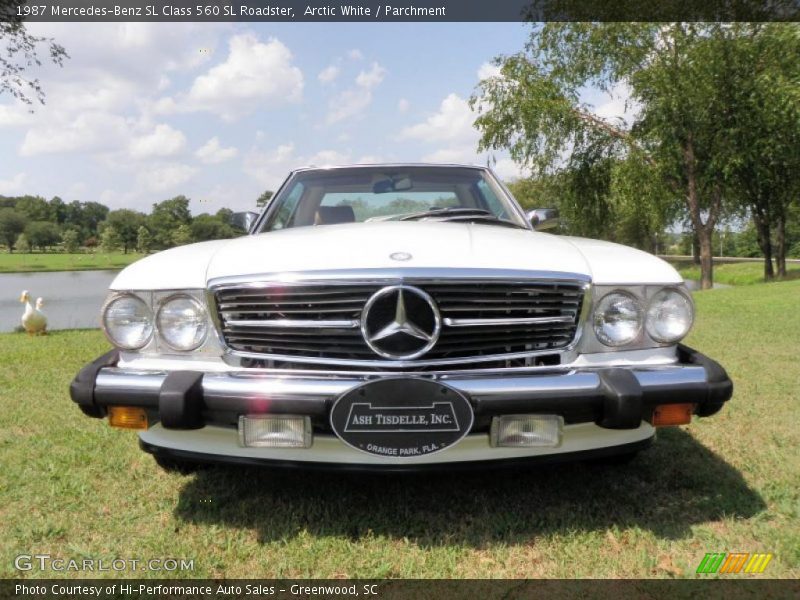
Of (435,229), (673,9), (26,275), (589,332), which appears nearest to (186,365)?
(435,229)

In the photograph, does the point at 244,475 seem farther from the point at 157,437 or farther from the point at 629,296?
the point at 629,296

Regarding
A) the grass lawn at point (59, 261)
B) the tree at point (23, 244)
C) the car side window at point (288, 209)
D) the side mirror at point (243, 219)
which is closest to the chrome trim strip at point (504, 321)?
the car side window at point (288, 209)

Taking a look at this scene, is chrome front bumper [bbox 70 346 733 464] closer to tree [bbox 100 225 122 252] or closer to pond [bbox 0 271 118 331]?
pond [bbox 0 271 118 331]

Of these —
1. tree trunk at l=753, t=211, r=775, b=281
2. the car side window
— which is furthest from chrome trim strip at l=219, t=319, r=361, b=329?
tree trunk at l=753, t=211, r=775, b=281

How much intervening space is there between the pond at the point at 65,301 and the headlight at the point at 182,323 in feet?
19.7

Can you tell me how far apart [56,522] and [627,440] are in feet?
7.54

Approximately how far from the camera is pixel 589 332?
91.4 inches

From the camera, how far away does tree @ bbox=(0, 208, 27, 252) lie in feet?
96.7

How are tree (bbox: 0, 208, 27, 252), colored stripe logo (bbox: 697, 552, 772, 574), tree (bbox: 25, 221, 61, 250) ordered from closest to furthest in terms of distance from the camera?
1. colored stripe logo (bbox: 697, 552, 772, 574)
2. tree (bbox: 0, 208, 27, 252)
3. tree (bbox: 25, 221, 61, 250)

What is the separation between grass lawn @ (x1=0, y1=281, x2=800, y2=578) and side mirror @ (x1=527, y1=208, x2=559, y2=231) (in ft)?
4.53

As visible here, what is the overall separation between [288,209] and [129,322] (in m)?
1.55

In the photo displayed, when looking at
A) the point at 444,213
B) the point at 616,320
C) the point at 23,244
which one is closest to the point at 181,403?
the point at 616,320

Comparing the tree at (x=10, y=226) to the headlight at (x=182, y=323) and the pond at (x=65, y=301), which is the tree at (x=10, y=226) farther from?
the headlight at (x=182, y=323)

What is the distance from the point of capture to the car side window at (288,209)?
3.61 metres
